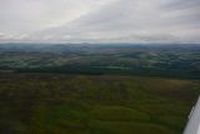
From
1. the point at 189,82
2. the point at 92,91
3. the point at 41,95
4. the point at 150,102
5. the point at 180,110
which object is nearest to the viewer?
the point at 180,110

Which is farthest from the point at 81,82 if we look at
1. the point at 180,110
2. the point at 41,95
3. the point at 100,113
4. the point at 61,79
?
the point at 180,110

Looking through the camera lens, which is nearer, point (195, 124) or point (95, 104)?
point (195, 124)

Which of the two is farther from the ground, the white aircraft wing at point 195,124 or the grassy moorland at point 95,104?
the white aircraft wing at point 195,124

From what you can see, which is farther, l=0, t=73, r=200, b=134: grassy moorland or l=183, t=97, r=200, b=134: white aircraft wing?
l=0, t=73, r=200, b=134: grassy moorland

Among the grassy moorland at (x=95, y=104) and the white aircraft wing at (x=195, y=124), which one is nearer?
the white aircraft wing at (x=195, y=124)

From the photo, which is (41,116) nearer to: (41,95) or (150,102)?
(41,95)

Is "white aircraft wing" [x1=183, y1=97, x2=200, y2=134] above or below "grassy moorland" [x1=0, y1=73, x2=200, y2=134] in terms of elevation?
above

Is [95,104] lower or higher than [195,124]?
lower

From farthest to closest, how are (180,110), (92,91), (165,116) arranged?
1. (92,91)
2. (180,110)
3. (165,116)
